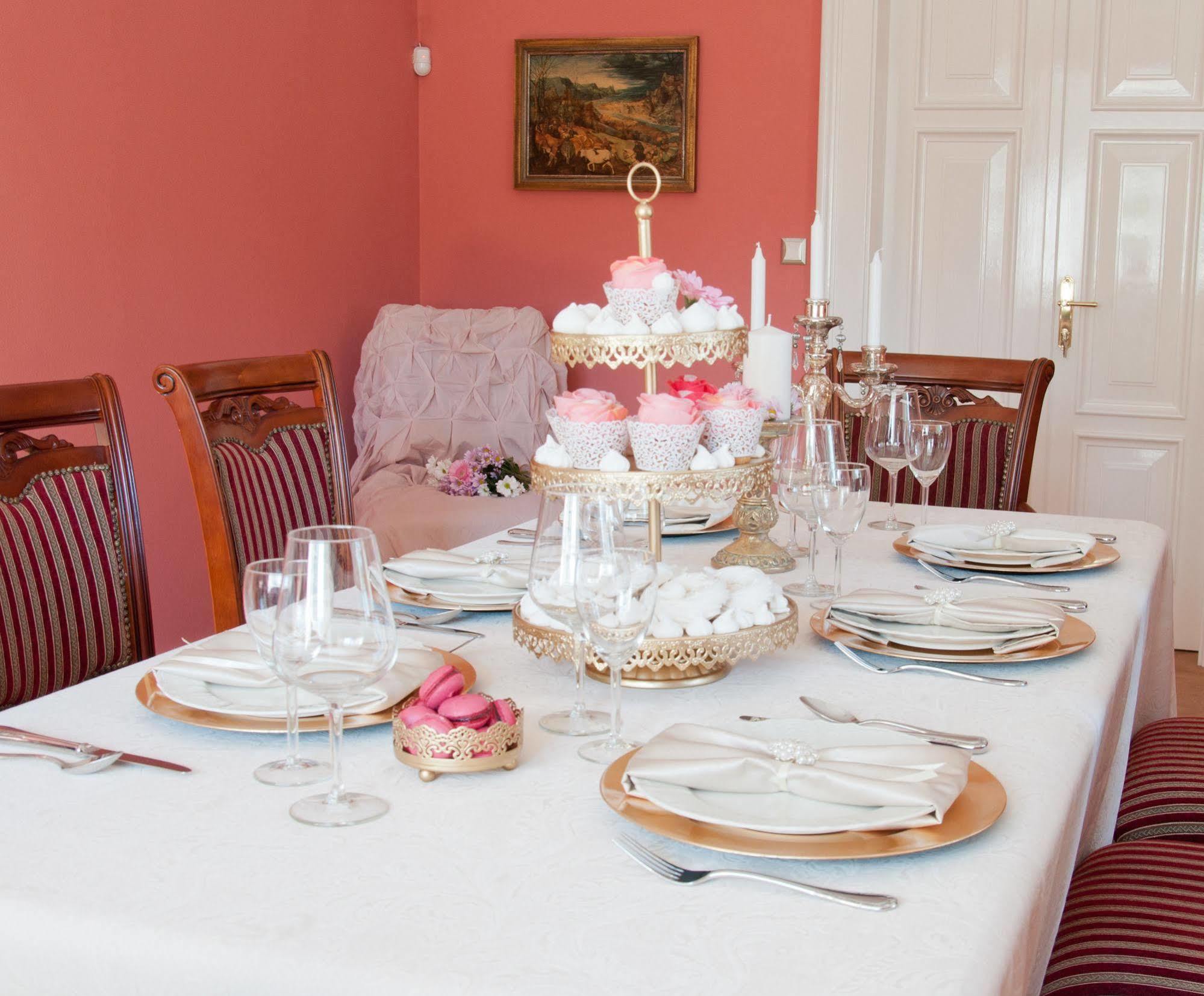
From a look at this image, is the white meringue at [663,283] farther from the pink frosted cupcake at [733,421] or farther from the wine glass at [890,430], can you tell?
the wine glass at [890,430]

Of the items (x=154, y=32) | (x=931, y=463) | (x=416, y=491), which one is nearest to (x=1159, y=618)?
(x=931, y=463)

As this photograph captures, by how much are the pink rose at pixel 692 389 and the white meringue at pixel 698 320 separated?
78 millimetres

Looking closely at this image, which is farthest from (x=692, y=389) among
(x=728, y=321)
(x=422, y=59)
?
(x=422, y=59)

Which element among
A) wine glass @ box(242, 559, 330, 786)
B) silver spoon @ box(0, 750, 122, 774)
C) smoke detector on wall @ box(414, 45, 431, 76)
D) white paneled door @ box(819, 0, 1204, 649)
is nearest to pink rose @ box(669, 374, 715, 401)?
wine glass @ box(242, 559, 330, 786)

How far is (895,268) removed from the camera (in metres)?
4.35

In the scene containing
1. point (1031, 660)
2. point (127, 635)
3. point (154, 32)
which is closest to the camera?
point (1031, 660)

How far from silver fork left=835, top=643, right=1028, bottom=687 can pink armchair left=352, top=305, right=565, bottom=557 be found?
266 cm

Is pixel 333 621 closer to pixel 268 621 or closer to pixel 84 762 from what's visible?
pixel 268 621

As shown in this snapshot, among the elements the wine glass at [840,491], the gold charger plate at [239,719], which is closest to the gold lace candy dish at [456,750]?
the gold charger plate at [239,719]

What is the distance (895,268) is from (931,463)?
8.01 feet

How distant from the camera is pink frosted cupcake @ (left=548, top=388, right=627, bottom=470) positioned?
1.35 metres

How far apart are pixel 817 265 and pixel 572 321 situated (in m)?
0.61

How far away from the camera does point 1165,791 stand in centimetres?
176

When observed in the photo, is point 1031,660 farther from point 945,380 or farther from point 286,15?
point 286,15
